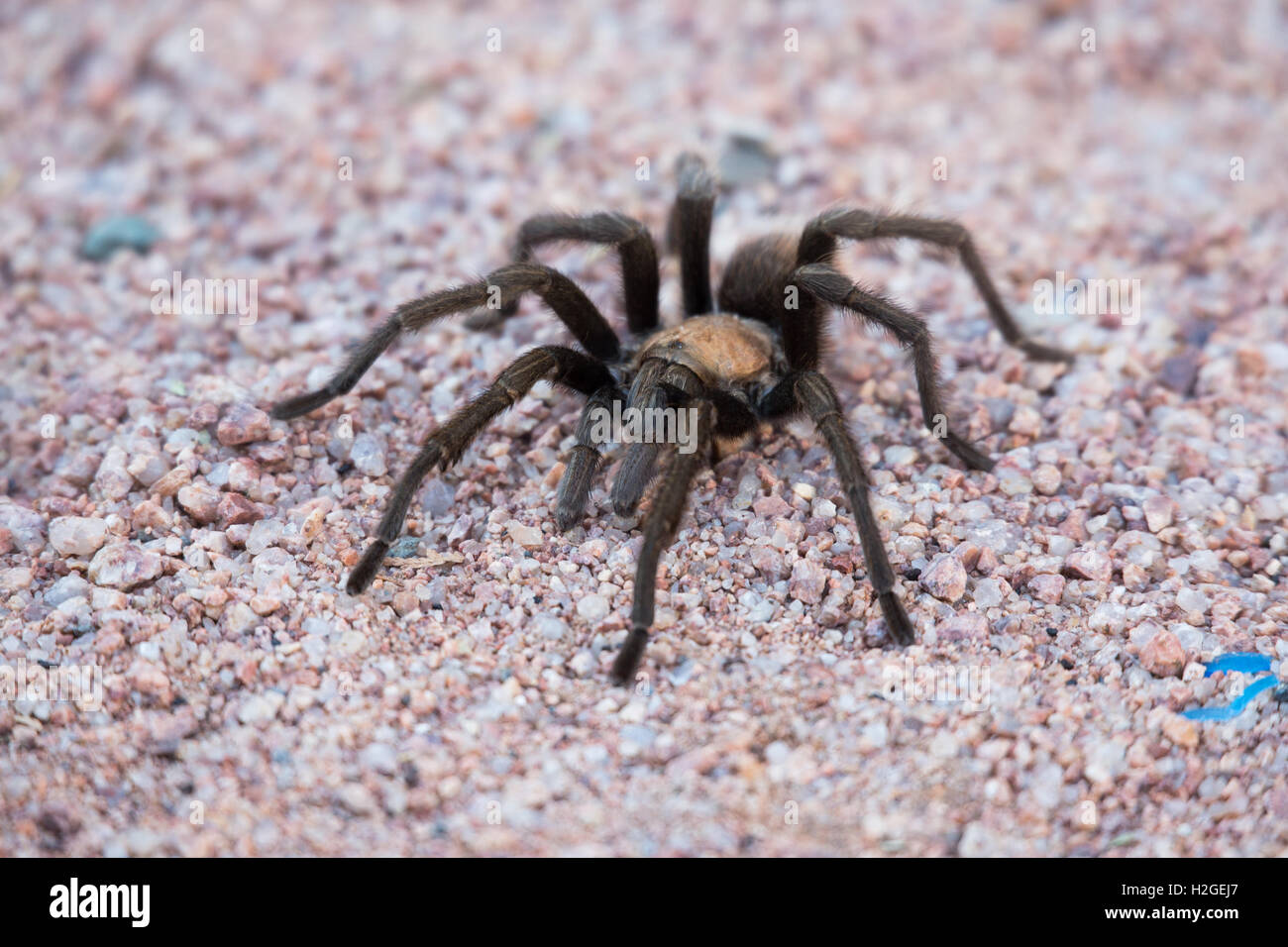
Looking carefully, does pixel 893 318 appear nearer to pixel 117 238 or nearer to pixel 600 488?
pixel 600 488

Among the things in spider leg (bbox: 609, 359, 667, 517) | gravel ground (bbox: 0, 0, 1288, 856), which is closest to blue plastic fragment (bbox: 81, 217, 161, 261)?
gravel ground (bbox: 0, 0, 1288, 856)

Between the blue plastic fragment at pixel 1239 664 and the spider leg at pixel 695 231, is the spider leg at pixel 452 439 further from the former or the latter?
the blue plastic fragment at pixel 1239 664

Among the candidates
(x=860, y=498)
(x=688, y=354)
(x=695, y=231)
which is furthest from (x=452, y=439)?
(x=695, y=231)

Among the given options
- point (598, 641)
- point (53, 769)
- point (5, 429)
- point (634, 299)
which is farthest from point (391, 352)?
point (53, 769)

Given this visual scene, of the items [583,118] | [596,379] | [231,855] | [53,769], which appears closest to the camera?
[231,855]

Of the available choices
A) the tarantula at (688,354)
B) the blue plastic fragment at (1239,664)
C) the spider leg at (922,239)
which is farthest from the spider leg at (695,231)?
the blue plastic fragment at (1239,664)

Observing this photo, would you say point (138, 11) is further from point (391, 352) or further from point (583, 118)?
point (391, 352)
